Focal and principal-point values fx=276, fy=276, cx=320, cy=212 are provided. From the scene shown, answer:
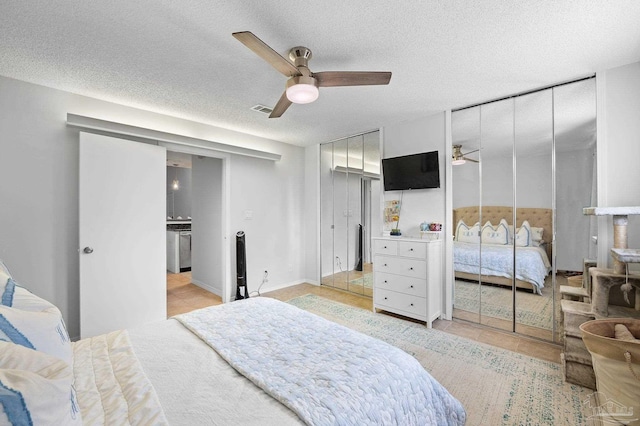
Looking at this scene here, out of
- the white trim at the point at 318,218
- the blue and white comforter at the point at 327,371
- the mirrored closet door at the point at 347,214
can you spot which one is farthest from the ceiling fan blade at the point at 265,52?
the white trim at the point at 318,218

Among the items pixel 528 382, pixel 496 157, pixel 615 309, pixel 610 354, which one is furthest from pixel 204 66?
pixel 615 309

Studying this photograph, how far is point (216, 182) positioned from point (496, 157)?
12.9 ft

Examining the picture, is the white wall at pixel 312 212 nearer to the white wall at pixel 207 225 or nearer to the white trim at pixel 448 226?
the white wall at pixel 207 225

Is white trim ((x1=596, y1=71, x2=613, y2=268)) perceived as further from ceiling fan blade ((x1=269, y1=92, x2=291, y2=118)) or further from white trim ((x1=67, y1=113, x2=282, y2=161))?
white trim ((x1=67, y1=113, x2=282, y2=161))

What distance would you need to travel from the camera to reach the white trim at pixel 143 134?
111 inches

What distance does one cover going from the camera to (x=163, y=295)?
3352mm

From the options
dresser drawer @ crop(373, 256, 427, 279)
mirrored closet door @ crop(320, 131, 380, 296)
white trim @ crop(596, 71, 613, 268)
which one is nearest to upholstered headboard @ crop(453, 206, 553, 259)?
white trim @ crop(596, 71, 613, 268)

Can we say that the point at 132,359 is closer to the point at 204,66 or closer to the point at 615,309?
the point at 204,66

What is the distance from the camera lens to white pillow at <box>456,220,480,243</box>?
3234 millimetres

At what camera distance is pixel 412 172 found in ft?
11.9

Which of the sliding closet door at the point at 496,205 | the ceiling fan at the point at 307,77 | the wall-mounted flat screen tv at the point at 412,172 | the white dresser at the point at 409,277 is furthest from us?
the wall-mounted flat screen tv at the point at 412,172

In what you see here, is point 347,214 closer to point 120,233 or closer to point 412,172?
point 412,172

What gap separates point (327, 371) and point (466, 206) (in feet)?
9.21

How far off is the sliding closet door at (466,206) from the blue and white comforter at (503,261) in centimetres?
1
